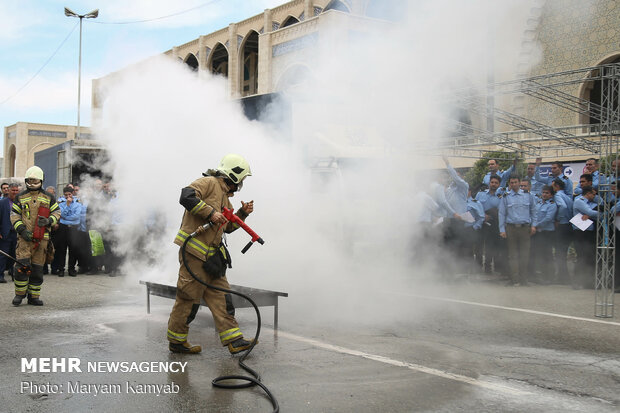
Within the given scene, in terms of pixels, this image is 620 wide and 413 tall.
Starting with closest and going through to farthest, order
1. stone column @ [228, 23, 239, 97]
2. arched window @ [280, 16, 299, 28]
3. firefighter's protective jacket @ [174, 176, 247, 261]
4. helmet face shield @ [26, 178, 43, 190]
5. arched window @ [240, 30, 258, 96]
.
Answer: firefighter's protective jacket @ [174, 176, 247, 261] → helmet face shield @ [26, 178, 43, 190] → arched window @ [280, 16, 299, 28] → stone column @ [228, 23, 239, 97] → arched window @ [240, 30, 258, 96]

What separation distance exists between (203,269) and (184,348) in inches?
28.3

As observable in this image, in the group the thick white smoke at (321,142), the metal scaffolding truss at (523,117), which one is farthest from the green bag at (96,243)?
the metal scaffolding truss at (523,117)

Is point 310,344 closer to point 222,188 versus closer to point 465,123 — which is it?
point 222,188

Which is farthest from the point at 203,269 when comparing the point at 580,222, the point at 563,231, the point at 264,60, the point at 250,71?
the point at 250,71

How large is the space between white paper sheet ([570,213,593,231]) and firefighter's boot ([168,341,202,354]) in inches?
286

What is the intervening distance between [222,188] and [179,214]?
3.62 metres

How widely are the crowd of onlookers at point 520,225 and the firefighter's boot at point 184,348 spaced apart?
6439mm

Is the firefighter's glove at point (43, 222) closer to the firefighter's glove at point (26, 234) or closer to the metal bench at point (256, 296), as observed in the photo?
the firefighter's glove at point (26, 234)

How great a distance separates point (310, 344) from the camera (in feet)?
18.2

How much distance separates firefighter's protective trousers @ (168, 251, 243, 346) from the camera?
512cm

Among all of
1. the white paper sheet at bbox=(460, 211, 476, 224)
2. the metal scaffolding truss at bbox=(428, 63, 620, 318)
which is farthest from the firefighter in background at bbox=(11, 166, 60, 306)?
the white paper sheet at bbox=(460, 211, 476, 224)

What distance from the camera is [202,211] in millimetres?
5047

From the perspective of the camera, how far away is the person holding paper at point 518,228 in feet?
33.0

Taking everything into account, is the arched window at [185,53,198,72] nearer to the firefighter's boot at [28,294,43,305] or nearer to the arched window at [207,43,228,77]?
the arched window at [207,43,228,77]
